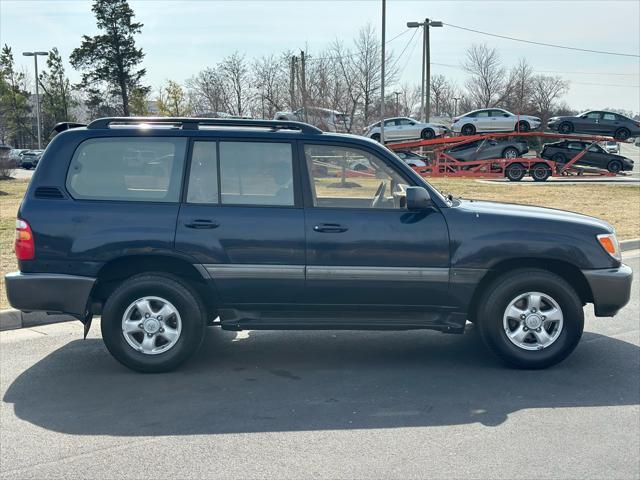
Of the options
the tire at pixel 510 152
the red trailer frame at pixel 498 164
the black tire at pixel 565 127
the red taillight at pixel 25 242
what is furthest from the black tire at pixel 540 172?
the red taillight at pixel 25 242

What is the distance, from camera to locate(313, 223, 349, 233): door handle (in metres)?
5.40

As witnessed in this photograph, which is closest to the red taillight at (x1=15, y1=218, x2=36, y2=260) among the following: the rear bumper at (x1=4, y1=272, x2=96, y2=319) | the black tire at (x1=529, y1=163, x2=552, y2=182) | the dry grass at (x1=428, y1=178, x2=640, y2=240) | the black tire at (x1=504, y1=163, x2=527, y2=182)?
the rear bumper at (x1=4, y1=272, x2=96, y2=319)

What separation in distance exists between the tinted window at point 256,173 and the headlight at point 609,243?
2490mm

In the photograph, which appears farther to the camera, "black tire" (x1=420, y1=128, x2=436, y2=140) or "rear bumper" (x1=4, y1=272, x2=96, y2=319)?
"black tire" (x1=420, y1=128, x2=436, y2=140)

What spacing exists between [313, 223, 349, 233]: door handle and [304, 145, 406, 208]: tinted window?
214mm

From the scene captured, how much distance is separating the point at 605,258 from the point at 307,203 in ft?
7.93

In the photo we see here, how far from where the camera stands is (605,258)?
5613 mm

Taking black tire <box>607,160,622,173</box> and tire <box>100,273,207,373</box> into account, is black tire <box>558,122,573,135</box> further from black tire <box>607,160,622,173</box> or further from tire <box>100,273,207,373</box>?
tire <box>100,273,207,373</box>

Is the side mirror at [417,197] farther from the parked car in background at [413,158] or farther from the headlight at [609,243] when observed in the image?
the parked car in background at [413,158]

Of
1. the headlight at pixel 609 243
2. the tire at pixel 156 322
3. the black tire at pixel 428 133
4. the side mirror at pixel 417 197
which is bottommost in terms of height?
the tire at pixel 156 322

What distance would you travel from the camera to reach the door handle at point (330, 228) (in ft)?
17.7

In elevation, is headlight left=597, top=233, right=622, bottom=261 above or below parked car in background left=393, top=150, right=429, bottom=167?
below

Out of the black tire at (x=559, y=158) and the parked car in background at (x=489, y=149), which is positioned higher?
the parked car in background at (x=489, y=149)

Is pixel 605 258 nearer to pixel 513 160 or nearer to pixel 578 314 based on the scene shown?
pixel 578 314
